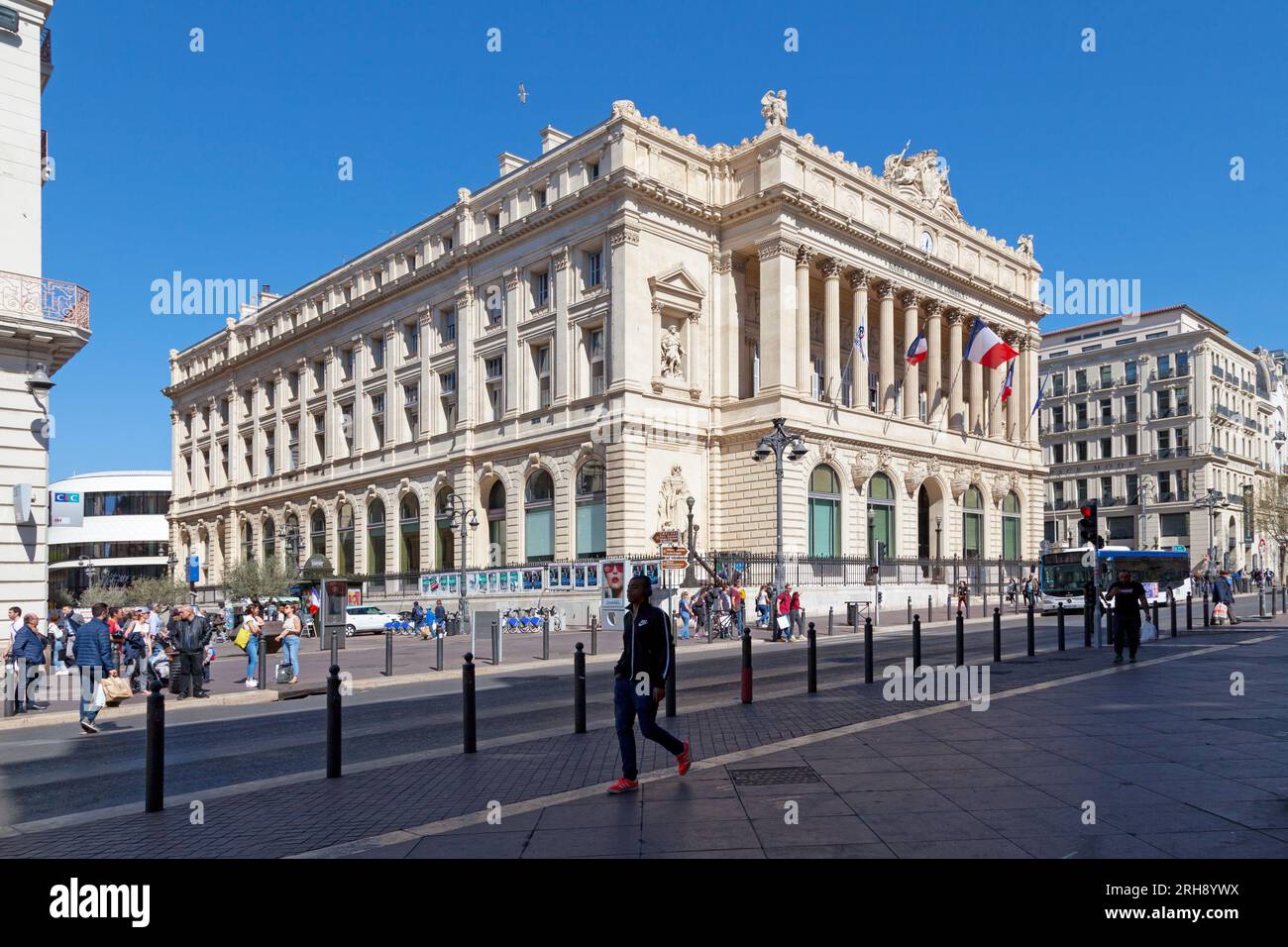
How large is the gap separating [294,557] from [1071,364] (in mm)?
70159

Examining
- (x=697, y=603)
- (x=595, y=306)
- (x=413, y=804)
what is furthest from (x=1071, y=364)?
(x=413, y=804)

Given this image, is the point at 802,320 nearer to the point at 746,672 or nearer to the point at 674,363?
the point at 674,363

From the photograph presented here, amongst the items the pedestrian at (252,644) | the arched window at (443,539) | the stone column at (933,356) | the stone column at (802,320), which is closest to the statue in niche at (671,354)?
the stone column at (802,320)

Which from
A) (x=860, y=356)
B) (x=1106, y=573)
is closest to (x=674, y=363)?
(x=860, y=356)

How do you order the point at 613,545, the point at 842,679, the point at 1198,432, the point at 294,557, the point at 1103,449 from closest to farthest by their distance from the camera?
the point at 842,679
the point at 613,545
the point at 294,557
the point at 1198,432
the point at 1103,449

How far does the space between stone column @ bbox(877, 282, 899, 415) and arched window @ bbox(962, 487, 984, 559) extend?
7992 mm

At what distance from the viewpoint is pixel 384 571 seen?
61.2 metres

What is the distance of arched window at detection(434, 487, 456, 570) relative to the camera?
5603 centimetres

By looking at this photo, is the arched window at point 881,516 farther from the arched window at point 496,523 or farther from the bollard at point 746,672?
the bollard at point 746,672

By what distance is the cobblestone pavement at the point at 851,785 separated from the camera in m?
6.76

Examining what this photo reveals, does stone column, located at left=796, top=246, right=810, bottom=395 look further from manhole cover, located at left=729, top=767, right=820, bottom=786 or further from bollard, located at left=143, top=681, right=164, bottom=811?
bollard, located at left=143, top=681, right=164, bottom=811

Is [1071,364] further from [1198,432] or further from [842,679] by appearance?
[842,679]

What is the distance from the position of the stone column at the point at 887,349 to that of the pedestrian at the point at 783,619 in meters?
23.6

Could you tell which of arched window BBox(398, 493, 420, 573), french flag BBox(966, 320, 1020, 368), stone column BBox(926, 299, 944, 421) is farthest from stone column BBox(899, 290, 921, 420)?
arched window BBox(398, 493, 420, 573)
